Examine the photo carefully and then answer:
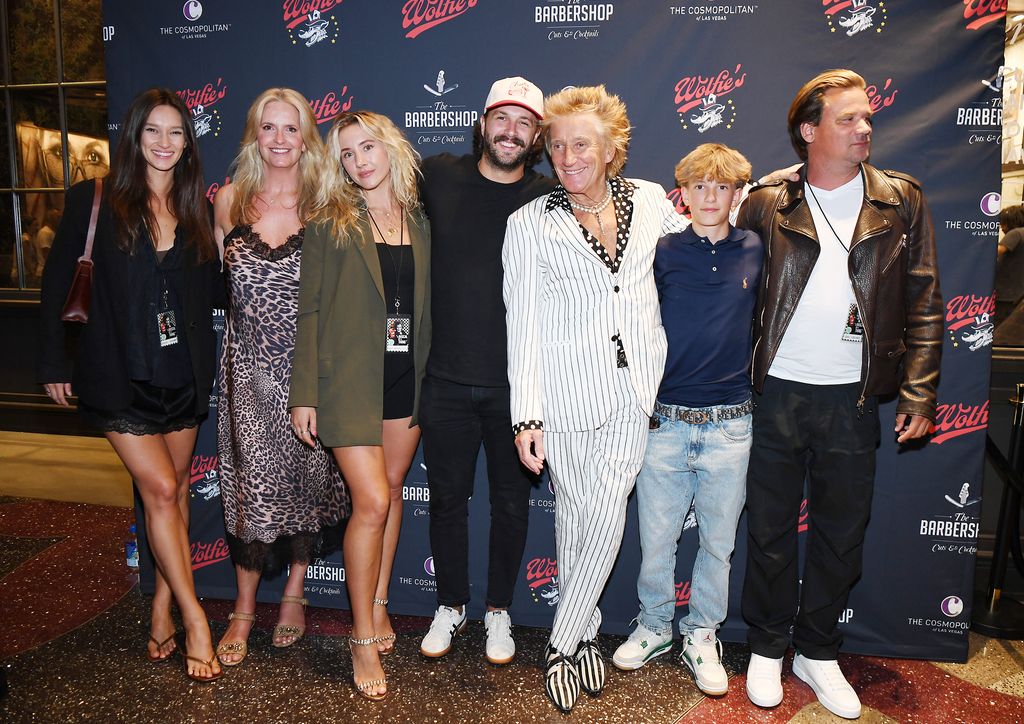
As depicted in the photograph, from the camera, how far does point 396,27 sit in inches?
115

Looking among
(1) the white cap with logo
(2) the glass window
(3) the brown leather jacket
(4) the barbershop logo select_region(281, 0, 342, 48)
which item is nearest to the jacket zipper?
(3) the brown leather jacket

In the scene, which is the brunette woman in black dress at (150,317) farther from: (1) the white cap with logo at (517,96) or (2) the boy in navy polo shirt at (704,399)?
(2) the boy in navy polo shirt at (704,399)

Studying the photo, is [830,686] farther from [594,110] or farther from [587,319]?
[594,110]

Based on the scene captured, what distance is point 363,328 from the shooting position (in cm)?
245

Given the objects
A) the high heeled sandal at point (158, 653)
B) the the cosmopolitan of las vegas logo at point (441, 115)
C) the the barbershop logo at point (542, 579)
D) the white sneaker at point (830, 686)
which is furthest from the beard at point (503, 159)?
the high heeled sandal at point (158, 653)

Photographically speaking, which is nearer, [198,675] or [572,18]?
[198,675]

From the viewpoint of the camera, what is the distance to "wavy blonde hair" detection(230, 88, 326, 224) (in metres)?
2.58

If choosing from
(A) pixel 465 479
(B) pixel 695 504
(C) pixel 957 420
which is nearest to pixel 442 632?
(A) pixel 465 479

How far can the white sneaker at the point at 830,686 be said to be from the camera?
246 centimetres

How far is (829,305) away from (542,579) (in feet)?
5.58

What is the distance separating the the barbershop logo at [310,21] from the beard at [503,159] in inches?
40.7

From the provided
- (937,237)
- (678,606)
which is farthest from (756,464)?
(937,237)

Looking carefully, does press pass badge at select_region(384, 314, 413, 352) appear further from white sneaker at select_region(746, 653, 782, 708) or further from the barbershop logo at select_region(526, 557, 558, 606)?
white sneaker at select_region(746, 653, 782, 708)

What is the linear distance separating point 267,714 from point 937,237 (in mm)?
3142
